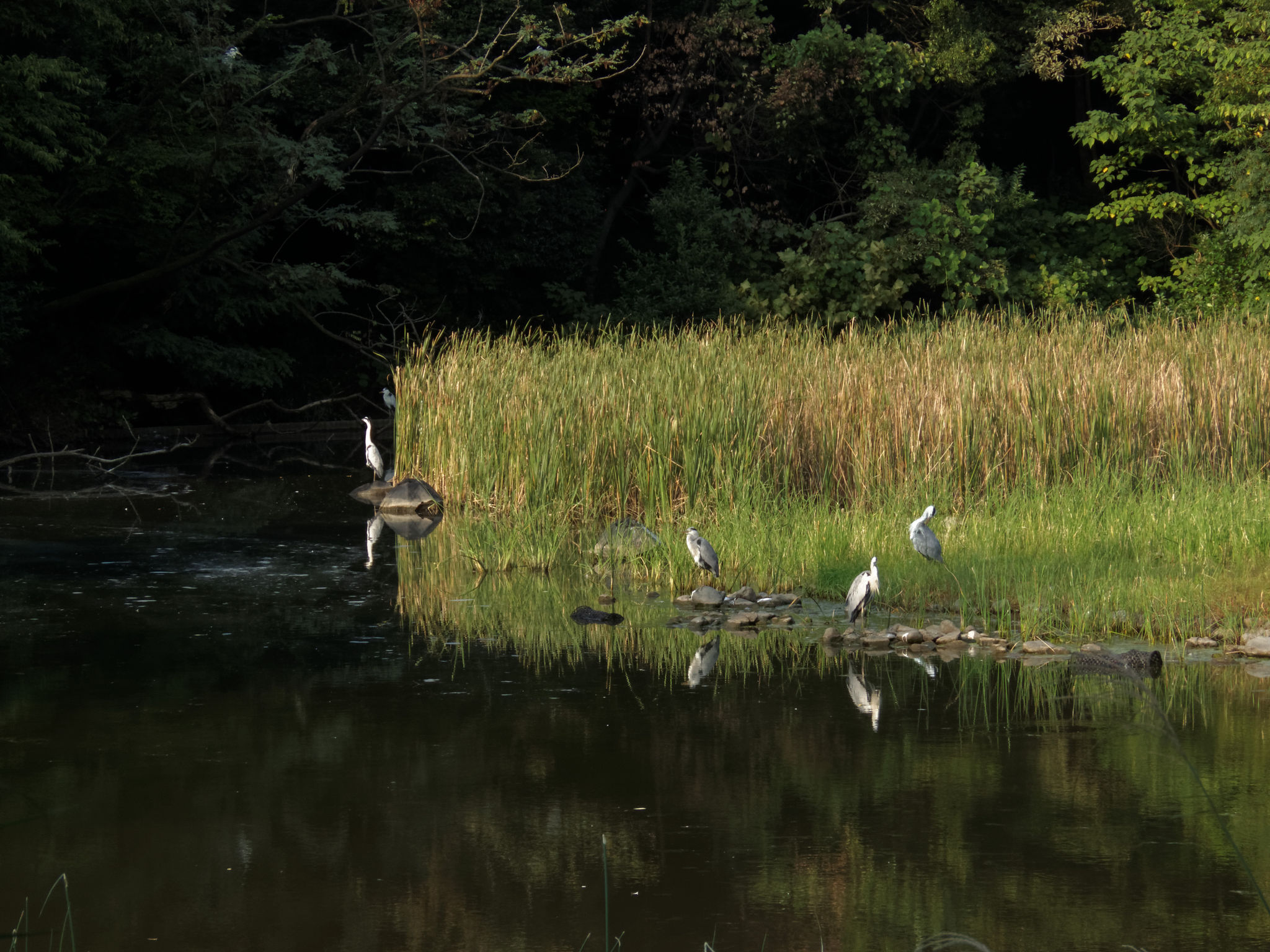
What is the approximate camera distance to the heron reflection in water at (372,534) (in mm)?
9344

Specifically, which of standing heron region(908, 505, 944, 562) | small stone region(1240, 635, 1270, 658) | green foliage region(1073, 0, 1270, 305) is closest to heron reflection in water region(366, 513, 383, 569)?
standing heron region(908, 505, 944, 562)

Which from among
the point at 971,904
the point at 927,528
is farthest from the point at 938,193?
the point at 971,904

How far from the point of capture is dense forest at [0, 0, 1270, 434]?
17.2m

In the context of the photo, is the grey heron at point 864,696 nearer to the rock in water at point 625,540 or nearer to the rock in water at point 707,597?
the rock in water at point 707,597

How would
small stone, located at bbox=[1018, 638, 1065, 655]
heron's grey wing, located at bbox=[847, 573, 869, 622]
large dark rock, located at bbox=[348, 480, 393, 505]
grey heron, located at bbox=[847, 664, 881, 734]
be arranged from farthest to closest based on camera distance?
large dark rock, located at bbox=[348, 480, 393, 505], heron's grey wing, located at bbox=[847, 573, 869, 622], small stone, located at bbox=[1018, 638, 1065, 655], grey heron, located at bbox=[847, 664, 881, 734]

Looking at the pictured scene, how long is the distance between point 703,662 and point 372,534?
4.74 metres

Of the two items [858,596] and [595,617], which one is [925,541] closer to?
[858,596]

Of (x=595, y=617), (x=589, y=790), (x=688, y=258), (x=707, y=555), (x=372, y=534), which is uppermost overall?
(x=688, y=258)

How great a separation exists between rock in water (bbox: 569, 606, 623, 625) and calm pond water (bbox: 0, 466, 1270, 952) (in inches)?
3.3

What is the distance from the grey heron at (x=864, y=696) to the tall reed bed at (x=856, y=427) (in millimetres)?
2998

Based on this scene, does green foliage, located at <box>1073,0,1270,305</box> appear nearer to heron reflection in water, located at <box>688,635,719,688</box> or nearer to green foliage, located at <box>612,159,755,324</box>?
green foliage, located at <box>612,159,755,324</box>

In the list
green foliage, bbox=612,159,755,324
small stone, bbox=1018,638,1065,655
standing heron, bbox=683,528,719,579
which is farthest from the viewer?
green foliage, bbox=612,159,755,324

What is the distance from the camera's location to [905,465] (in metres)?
9.56

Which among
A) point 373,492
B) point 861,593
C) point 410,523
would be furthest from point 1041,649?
point 373,492
